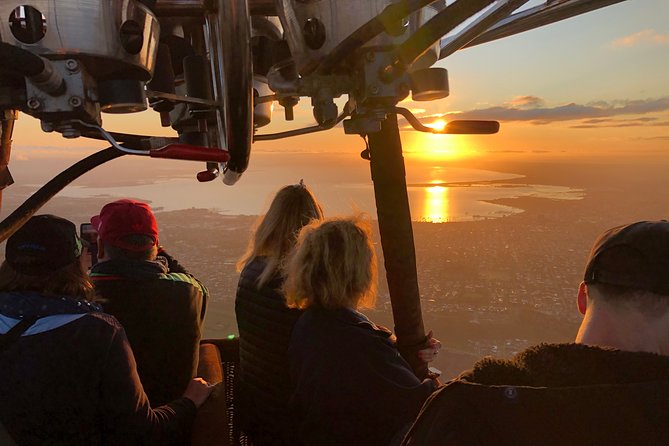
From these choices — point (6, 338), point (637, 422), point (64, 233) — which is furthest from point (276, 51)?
point (637, 422)

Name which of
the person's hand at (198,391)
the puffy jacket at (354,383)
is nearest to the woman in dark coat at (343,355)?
the puffy jacket at (354,383)

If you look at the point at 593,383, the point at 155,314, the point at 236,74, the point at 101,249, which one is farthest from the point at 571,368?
the point at 101,249

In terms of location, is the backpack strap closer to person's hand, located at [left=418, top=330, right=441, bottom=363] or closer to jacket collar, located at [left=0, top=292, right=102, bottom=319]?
jacket collar, located at [left=0, top=292, right=102, bottom=319]

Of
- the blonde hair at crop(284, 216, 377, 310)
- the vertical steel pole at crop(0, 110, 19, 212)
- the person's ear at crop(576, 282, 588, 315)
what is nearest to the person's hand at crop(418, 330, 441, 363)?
the blonde hair at crop(284, 216, 377, 310)

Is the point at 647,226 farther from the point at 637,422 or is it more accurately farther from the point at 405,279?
the point at 405,279

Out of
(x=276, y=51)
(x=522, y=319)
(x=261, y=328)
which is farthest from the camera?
(x=522, y=319)

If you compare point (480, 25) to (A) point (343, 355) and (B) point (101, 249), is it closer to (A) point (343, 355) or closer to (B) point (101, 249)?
(A) point (343, 355)

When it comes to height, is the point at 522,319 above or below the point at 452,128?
below
